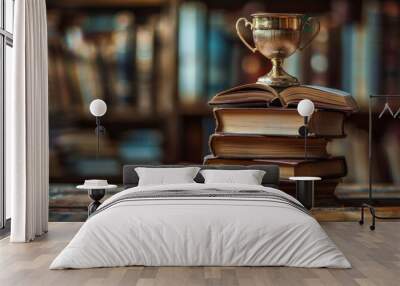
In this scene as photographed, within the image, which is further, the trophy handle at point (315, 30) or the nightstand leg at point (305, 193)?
the trophy handle at point (315, 30)

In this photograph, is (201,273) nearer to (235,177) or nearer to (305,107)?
(235,177)

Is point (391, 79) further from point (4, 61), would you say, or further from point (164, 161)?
point (4, 61)

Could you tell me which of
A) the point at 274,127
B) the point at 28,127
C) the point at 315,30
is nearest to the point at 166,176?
the point at 274,127

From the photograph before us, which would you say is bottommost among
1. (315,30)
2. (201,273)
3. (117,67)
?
(201,273)

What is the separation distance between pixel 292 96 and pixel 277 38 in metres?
0.52

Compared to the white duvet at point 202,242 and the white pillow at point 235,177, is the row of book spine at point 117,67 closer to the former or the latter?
the white pillow at point 235,177

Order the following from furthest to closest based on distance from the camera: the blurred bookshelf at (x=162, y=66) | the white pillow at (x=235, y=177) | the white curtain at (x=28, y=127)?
the blurred bookshelf at (x=162, y=66), the white pillow at (x=235, y=177), the white curtain at (x=28, y=127)

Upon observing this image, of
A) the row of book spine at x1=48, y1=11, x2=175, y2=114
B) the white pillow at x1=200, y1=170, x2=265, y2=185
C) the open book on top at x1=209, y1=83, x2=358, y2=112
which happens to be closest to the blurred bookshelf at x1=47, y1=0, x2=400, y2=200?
the row of book spine at x1=48, y1=11, x2=175, y2=114

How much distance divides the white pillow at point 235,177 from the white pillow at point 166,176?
13 cm

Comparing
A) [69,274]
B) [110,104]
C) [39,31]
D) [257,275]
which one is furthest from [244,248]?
[110,104]

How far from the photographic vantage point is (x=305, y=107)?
19.3 feet

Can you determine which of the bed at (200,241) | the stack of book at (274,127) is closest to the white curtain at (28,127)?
the bed at (200,241)

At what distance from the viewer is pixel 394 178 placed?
711 centimetres

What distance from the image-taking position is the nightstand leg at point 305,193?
5934 millimetres
